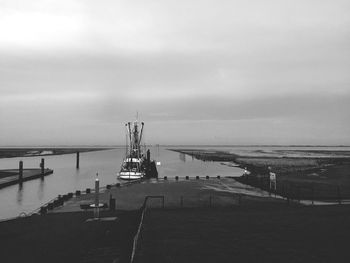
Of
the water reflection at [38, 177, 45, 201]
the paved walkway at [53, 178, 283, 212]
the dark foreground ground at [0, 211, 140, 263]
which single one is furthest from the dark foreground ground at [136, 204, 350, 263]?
the water reflection at [38, 177, 45, 201]

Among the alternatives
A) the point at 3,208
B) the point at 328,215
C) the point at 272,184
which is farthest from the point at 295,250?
the point at 3,208

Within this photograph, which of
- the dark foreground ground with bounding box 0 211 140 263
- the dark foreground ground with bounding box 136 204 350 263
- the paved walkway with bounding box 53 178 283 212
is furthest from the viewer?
the paved walkway with bounding box 53 178 283 212

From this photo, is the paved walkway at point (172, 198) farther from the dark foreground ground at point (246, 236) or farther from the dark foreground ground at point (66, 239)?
the dark foreground ground at point (66, 239)

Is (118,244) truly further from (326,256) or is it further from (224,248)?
(326,256)

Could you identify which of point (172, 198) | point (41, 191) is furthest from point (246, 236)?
point (41, 191)

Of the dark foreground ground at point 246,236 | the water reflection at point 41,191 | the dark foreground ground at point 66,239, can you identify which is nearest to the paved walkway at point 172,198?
the dark foreground ground at point 246,236

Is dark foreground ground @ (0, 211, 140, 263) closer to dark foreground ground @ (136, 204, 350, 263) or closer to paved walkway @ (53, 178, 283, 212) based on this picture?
dark foreground ground @ (136, 204, 350, 263)
